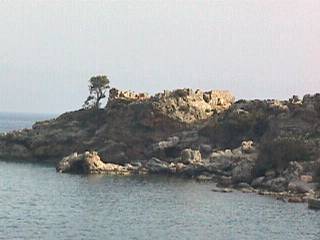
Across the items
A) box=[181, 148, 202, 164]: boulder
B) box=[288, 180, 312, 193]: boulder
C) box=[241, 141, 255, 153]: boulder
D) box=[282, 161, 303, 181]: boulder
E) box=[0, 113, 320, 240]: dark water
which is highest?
box=[241, 141, 255, 153]: boulder

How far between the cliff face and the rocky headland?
191mm

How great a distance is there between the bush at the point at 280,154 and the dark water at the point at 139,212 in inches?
355

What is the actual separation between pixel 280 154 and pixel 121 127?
44.5 metres

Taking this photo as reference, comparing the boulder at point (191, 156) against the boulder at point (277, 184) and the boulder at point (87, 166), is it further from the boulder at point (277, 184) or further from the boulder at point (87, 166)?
the boulder at point (277, 184)

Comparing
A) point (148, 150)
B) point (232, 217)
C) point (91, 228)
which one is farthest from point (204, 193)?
point (148, 150)

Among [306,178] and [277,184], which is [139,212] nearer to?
[277,184]

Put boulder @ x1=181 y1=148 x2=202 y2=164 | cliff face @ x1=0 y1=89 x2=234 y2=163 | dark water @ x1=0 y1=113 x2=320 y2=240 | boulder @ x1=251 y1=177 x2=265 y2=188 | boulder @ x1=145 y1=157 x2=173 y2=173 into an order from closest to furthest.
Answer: dark water @ x1=0 y1=113 x2=320 y2=240, boulder @ x1=251 y1=177 x2=265 y2=188, boulder @ x1=145 y1=157 x2=173 y2=173, boulder @ x1=181 y1=148 x2=202 y2=164, cliff face @ x1=0 y1=89 x2=234 y2=163

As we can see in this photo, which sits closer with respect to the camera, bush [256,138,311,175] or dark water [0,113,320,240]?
dark water [0,113,320,240]

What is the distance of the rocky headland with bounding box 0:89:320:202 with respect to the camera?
95688mm

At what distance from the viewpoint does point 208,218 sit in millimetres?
66312

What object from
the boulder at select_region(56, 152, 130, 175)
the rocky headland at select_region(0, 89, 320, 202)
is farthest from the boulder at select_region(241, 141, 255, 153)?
the boulder at select_region(56, 152, 130, 175)

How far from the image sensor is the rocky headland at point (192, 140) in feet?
314

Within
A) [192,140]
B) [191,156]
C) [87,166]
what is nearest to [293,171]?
[191,156]

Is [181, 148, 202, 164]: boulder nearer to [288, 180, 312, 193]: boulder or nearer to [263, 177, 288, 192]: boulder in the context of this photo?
[263, 177, 288, 192]: boulder
